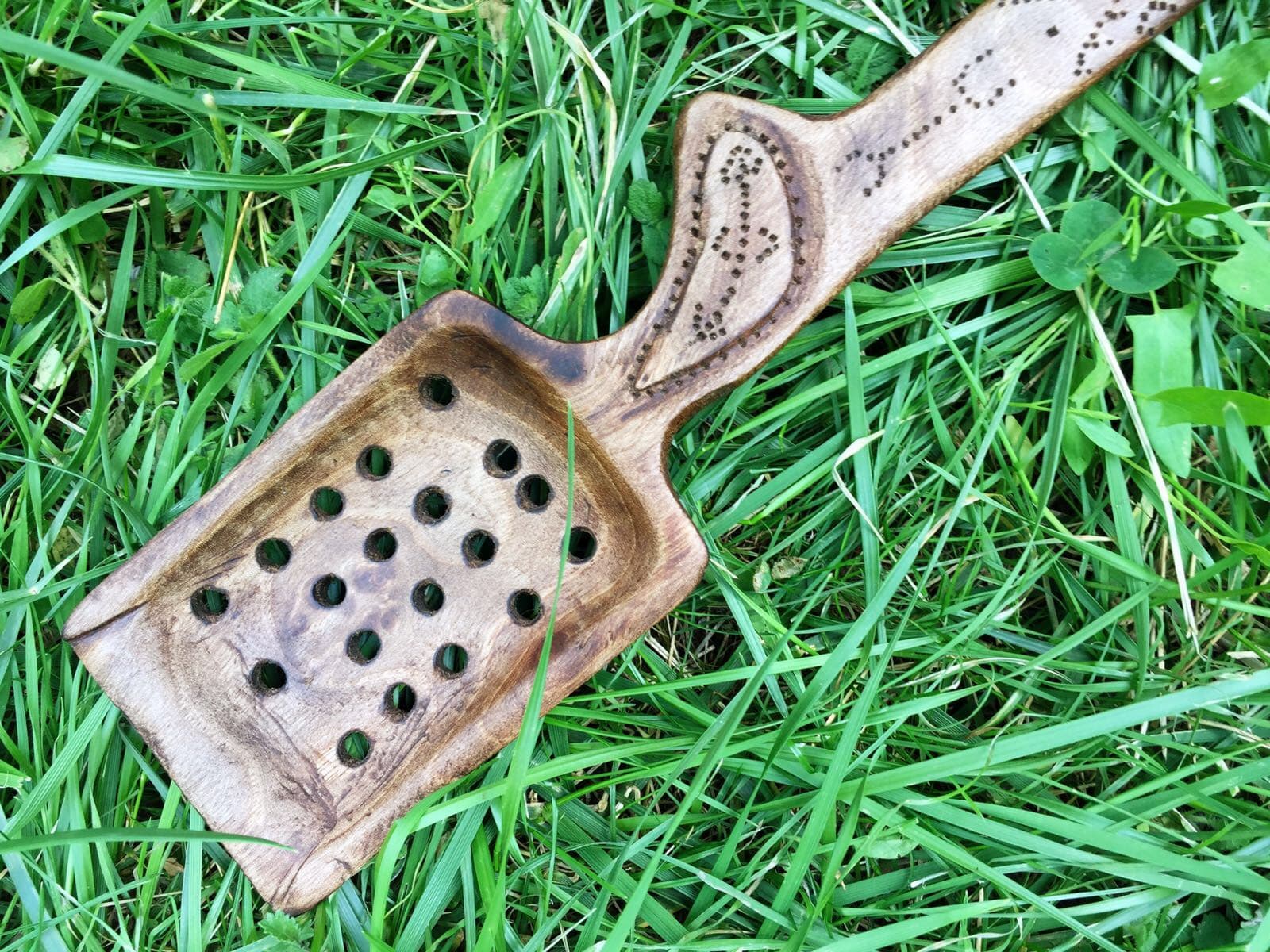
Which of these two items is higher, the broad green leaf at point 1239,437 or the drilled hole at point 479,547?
the drilled hole at point 479,547

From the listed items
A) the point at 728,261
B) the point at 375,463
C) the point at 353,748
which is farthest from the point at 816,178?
the point at 353,748

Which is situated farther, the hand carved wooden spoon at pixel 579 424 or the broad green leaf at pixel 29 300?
the broad green leaf at pixel 29 300

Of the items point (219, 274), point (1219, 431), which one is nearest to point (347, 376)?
point (219, 274)

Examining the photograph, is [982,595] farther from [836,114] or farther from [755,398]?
[836,114]

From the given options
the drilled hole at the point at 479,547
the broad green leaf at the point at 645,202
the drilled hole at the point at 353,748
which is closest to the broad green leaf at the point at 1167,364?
the broad green leaf at the point at 645,202

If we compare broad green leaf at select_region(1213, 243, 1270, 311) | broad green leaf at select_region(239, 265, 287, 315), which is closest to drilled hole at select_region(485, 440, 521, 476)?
broad green leaf at select_region(239, 265, 287, 315)

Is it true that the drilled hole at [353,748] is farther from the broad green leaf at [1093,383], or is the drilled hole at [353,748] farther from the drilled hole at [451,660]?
the broad green leaf at [1093,383]

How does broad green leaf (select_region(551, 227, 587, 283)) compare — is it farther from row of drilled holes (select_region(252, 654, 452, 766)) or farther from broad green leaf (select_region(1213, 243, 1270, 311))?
broad green leaf (select_region(1213, 243, 1270, 311))
